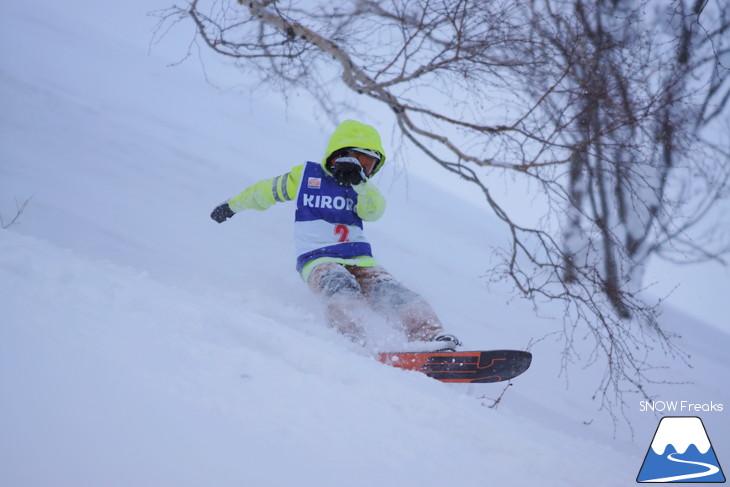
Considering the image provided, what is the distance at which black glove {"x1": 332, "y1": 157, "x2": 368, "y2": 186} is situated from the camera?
3.18 m

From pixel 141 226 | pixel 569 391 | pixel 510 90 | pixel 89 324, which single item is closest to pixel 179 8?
pixel 141 226

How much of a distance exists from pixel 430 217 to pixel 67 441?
895cm

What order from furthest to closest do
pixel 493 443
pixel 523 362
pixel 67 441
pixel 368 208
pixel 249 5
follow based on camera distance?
1. pixel 249 5
2. pixel 368 208
3. pixel 523 362
4. pixel 493 443
5. pixel 67 441

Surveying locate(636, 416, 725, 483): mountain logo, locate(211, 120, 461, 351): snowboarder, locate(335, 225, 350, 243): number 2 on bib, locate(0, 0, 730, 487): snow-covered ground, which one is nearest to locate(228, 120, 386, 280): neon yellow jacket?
locate(211, 120, 461, 351): snowboarder

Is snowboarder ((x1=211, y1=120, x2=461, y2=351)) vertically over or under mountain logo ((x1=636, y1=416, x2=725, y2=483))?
over

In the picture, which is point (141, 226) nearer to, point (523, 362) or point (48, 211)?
point (48, 211)

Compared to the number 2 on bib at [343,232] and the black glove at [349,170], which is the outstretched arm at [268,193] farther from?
the number 2 on bib at [343,232]

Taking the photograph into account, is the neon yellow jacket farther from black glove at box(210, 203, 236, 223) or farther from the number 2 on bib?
the number 2 on bib

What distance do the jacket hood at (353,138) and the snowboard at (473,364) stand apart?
155 cm

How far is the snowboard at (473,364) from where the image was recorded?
8.30 ft

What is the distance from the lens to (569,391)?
147 inches

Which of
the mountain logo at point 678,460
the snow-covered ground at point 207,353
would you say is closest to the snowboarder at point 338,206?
the snow-covered ground at point 207,353

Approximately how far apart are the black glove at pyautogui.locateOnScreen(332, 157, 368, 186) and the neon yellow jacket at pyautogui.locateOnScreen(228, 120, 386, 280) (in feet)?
0.29

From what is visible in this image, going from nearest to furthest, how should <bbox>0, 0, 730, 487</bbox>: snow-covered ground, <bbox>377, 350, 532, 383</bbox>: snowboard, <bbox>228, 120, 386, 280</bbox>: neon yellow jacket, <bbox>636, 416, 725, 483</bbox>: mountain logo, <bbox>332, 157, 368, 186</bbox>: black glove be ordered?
<bbox>0, 0, 730, 487</bbox>: snow-covered ground, <bbox>636, 416, 725, 483</bbox>: mountain logo, <bbox>377, 350, 532, 383</bbox>: snowboard, <bbox>332, 157, 368, 186</bbox>: black glove, <bbox>228, 120, 386, 280</bbox>: neon yellow jacket
